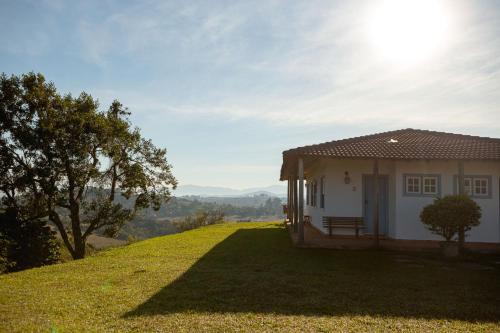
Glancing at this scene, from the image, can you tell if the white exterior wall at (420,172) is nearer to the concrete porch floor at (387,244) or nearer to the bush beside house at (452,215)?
the concrete porch floor at (387,244)

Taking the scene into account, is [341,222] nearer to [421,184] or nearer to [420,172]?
[421,184]

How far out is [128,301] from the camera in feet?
23.4

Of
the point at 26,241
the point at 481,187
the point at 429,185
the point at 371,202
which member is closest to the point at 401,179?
the point at 429,185

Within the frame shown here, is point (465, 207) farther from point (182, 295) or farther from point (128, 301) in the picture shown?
point (128, 301)

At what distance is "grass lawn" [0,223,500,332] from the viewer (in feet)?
19.6

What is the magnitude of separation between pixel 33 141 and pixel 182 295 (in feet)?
51.4

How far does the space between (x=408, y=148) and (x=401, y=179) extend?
1258mm

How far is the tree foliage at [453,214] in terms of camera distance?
12008 millimetres

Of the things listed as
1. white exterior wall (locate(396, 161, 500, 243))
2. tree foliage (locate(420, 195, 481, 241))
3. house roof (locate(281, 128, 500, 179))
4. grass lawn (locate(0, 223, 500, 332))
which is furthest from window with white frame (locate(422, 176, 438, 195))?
grass lawn (locate(0, 223, 500, 332))

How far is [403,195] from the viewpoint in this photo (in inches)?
579

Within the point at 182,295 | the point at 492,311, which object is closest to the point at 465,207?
the point at 492,311

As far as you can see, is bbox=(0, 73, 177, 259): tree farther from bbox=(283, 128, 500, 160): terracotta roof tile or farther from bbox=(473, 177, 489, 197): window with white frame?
bbox=(473, 177, 489, 197): window with white frame

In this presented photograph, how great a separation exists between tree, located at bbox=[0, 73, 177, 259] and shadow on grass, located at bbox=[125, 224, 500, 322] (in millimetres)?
12261

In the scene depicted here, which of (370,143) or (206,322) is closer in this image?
(206,322)
